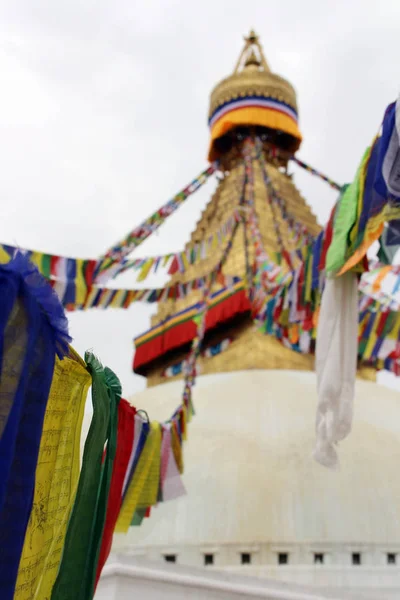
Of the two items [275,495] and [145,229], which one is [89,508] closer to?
[275,495]

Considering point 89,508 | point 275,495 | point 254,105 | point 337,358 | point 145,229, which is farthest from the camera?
point 254,105

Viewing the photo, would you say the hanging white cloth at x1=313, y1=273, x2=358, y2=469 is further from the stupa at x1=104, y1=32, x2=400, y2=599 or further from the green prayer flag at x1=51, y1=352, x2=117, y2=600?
the green prayer flag at x1=51, y1=352, x2=117, y2=600

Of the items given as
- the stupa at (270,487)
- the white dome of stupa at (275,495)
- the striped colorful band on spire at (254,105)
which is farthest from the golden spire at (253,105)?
the white dome of stupa at (275,495)

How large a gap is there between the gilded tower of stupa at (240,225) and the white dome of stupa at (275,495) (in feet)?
10.0

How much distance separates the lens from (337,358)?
461 cm

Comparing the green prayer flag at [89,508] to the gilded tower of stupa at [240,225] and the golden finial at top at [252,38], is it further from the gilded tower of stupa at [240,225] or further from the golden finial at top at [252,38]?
the golden finial at top at [252,38]

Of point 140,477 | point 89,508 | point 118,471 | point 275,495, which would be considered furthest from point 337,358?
point 89,508

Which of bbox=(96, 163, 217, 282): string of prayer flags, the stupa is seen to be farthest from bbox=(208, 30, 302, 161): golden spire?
the stupa

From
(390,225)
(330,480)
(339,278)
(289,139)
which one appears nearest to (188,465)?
(330,480)

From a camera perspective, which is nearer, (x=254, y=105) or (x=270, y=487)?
(x=270, y=487)

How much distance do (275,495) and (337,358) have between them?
7.99ft

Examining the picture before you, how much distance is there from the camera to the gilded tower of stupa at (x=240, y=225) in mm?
11109

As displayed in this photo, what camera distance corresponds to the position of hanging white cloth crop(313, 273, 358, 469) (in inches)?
180

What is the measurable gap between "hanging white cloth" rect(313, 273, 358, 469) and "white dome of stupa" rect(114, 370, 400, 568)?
1.71 meters
